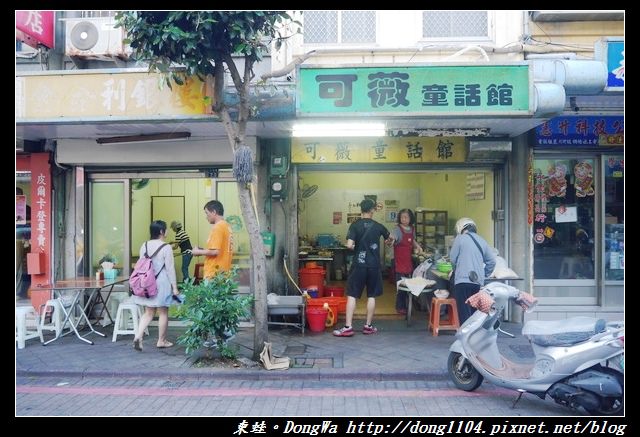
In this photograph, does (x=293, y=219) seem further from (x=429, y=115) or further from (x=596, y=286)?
(x=596, y=286)

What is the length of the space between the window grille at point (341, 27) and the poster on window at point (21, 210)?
565 cm

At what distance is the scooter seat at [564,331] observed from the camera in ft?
16.7

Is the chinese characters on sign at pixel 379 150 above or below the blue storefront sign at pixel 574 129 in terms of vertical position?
below

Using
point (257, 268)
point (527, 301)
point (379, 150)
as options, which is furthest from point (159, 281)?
point (527, 301)

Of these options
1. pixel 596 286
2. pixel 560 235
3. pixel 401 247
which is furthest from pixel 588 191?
pixel 401 247

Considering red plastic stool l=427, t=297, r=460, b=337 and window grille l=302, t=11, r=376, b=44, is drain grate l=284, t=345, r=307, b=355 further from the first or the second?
window grille l=302, t=11, r=376, b=44

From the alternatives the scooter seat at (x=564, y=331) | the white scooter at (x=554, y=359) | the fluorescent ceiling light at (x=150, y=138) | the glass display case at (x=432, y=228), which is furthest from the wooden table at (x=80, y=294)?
the glass display case at (x=432, y=228)

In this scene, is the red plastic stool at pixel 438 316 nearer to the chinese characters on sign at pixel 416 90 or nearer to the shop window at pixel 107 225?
the chinese characters on sign at pixel 416 90

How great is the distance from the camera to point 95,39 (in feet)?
29.9

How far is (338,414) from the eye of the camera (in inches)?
211

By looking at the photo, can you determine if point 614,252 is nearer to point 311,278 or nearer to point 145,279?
point 311,278

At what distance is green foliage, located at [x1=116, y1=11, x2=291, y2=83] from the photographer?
6.29 m

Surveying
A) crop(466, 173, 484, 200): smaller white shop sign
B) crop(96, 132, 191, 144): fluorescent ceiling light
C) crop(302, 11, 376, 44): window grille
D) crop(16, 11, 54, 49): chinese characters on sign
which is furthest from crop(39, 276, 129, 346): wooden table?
crop(466, 173, 484, 200): smaller white shop sign

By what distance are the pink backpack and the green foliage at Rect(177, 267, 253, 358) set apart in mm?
800
